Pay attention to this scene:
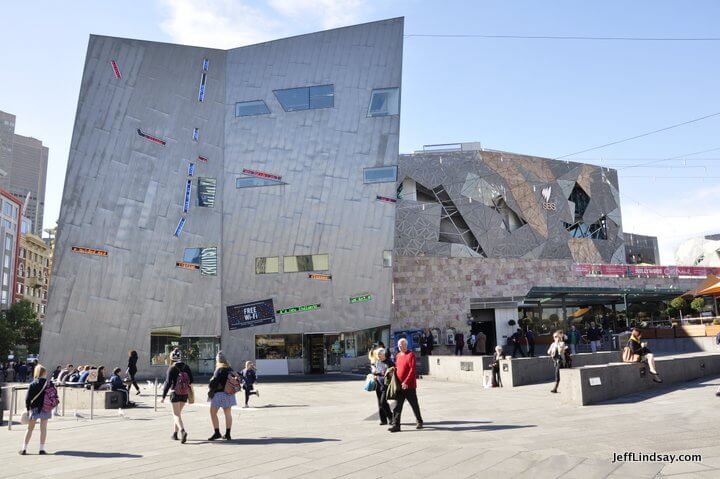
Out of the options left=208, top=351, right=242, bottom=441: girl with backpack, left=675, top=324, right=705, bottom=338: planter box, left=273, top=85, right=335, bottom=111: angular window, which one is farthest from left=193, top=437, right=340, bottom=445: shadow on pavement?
left=273, top=85, right=335, bottom=111: angular window

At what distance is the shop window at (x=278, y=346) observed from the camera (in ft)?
103

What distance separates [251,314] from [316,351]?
4.15 metres

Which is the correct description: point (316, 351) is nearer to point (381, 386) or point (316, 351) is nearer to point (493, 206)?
point (493, 206)

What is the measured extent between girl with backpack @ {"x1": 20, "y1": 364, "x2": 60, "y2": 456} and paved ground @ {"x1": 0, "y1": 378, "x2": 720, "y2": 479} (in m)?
0.37

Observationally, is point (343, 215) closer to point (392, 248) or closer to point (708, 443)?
point (392, 248)

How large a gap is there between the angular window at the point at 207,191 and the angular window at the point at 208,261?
2563 millimetres

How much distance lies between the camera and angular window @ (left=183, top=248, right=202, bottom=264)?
104 feet

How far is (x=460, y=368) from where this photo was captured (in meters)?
20.9

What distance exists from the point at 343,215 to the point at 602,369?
2068 centimetres

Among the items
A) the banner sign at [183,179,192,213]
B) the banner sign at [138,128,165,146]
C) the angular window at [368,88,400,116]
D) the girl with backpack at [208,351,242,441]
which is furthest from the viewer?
the banner sign at [138,128,165,146]

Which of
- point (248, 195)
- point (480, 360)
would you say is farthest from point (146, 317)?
point (480, 360)

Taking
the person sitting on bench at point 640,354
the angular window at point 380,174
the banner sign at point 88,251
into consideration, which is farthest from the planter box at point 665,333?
the banner sign at point 88,251

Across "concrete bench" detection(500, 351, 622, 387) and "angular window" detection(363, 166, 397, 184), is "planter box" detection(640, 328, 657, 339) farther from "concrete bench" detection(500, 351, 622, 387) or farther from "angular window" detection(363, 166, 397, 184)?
"angular window" detection(363, 166, 397, 184)

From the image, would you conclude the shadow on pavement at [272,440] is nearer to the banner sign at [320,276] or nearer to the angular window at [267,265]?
the banner sign at [320,276]
